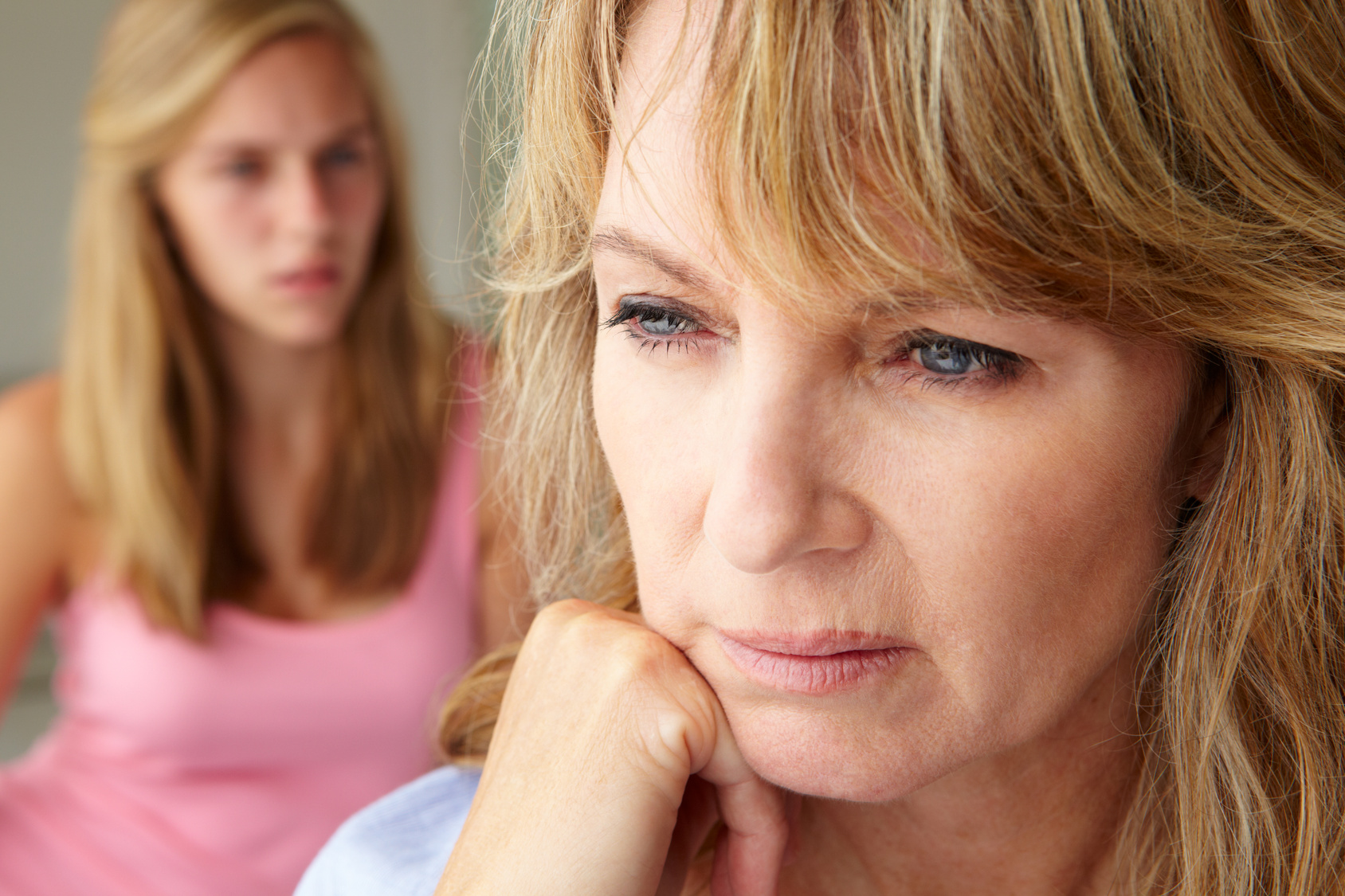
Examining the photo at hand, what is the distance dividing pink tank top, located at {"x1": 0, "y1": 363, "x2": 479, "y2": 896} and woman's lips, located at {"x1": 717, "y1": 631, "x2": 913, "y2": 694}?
1.24 meters

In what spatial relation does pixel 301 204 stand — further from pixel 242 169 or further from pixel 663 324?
pixel 663 324

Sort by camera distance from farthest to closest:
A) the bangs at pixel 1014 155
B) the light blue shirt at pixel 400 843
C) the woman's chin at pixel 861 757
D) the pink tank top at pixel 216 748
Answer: the pink tank top at pixel 216 748, the light blue shirt at pixel 400 843, the woman's chin at pixel 861 757, the bangs at pixel 1014 155

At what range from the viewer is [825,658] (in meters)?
0.74

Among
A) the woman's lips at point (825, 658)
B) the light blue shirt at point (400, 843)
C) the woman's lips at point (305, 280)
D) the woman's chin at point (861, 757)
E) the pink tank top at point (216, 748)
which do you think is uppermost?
the woman's lips at point (305, 280)

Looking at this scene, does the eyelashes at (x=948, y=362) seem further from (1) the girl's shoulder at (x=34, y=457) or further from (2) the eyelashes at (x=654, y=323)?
(1) the girl's shoulder at (x=34, y=457)

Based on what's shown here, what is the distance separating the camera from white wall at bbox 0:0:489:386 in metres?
3.33

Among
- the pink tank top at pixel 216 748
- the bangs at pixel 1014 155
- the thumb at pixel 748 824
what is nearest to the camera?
the bangs at pixel 1014 155

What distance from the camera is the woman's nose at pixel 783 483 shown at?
0.70m

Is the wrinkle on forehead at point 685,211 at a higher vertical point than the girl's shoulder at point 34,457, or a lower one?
higher

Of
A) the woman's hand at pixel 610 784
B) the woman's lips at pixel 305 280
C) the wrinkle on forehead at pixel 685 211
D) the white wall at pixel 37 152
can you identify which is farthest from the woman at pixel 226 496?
the white wall at pixel 37 152

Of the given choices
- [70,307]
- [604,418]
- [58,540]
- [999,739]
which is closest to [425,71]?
[70,307]

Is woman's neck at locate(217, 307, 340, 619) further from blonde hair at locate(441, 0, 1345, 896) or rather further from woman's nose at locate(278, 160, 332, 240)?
blonde hair at locate(441, 0, 1345, 896)

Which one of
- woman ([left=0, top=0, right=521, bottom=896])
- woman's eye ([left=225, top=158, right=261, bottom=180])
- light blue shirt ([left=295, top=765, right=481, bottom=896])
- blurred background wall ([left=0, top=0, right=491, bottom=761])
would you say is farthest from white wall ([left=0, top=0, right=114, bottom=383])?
light blue shirt ([left=295, top=765, right=481, bottom=896])

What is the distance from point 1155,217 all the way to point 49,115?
345cm
